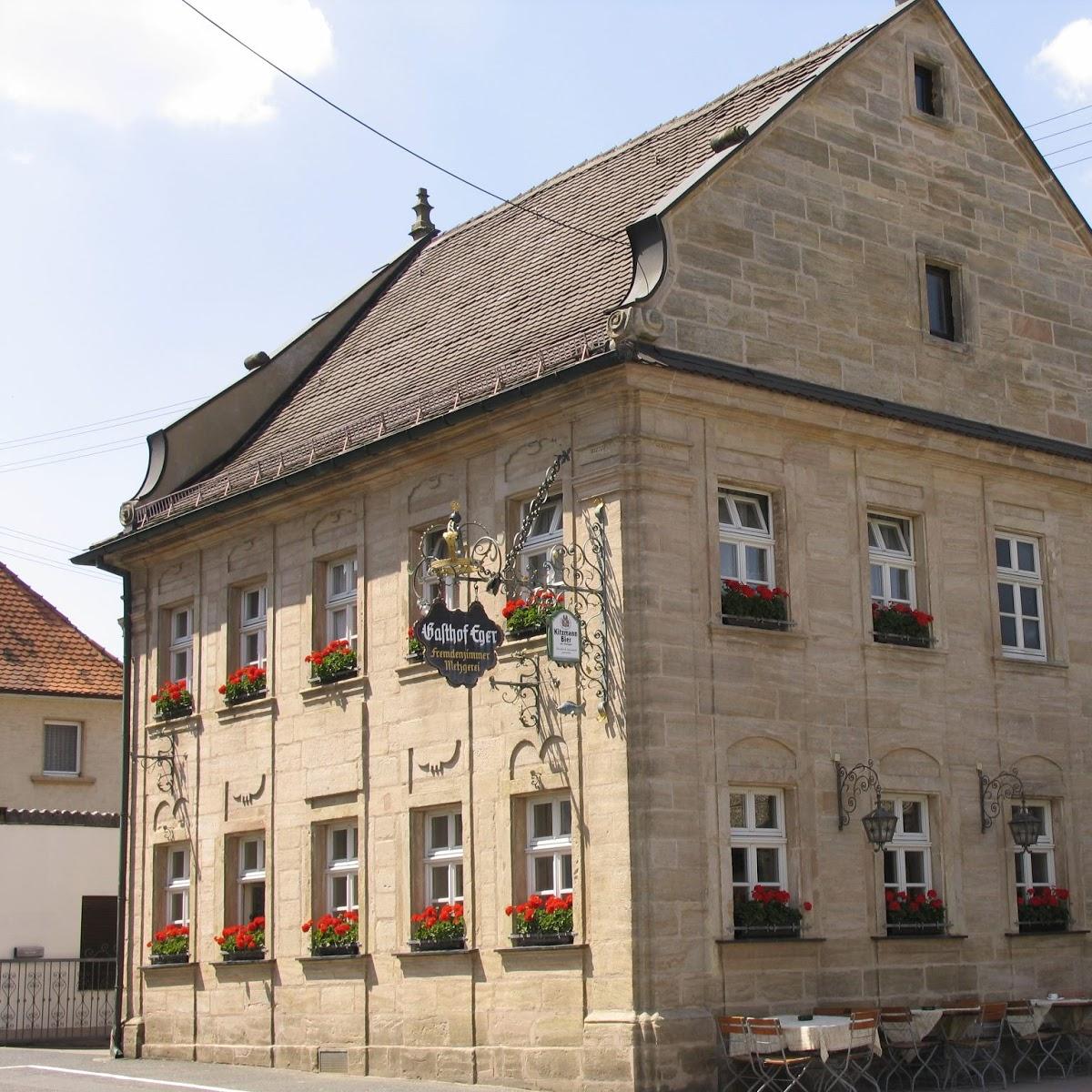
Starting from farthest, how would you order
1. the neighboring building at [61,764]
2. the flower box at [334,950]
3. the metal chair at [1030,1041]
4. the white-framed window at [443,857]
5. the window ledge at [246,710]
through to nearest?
1. the neighboring building at [61,764]
2. the window ledge at [246,710]
3. the flower box at [334,950]
4. the white-framed window at [443,857]
5. the metal chair at [1030,1041]

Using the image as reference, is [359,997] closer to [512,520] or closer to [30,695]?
[512,520]

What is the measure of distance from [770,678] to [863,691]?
1.35 meters

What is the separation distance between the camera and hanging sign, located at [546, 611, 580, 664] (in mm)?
18203

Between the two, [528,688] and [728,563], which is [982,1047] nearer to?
[728,563]

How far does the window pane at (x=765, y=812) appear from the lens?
755 inches

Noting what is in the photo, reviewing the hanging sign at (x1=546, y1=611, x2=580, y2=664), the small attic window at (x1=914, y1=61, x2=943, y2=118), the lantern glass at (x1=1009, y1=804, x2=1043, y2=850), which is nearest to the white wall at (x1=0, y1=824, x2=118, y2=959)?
the hanging sign at (x1=546, y1=611, x2=580, y2=664)

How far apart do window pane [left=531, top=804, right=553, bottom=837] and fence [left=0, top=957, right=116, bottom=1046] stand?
1213 cm

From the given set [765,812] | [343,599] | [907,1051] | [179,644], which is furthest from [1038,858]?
[179,644]

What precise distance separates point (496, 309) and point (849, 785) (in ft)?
25.4

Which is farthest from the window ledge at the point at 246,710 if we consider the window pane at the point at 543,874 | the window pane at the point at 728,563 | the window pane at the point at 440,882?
the window pane at the point at 728,563

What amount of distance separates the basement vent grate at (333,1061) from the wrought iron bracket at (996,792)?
7512 mm

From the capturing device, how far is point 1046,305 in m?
23.7

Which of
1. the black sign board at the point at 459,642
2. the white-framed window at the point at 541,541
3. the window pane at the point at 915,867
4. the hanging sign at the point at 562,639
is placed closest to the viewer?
the black sign board at the point at 459,642

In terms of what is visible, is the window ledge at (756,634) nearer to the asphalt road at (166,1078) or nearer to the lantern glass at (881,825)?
the lantern glass at (881,825)
